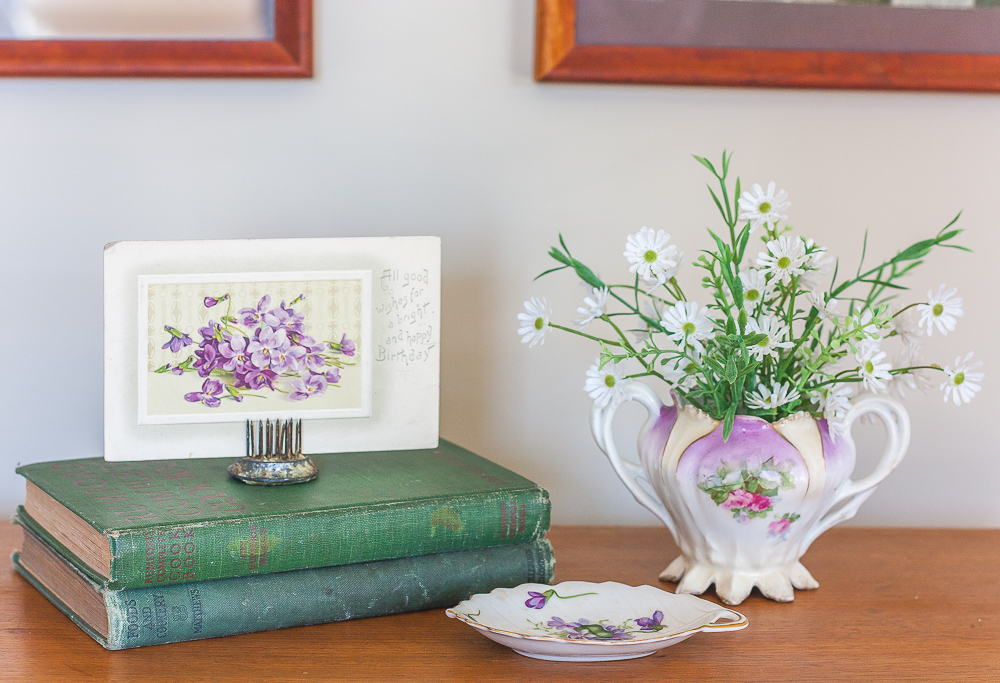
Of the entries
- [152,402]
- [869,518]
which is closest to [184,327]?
[152,402]

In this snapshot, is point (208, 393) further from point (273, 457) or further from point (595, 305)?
point (595, 305)

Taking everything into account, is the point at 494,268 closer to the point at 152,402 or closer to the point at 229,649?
the point at 152,402

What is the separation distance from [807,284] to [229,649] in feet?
1.75

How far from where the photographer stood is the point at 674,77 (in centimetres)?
98

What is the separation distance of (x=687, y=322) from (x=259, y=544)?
376 millimetres

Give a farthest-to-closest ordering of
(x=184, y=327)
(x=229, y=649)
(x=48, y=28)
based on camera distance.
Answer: (x=48, y=28), (x=184, y=327), (x=229, y=649)

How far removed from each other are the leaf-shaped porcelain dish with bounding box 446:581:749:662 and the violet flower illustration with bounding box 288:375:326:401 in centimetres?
23

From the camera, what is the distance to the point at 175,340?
753 millimetres

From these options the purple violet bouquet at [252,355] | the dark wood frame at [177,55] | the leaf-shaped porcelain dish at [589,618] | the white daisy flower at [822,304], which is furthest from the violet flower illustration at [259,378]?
the white daisy flower at [822,304]

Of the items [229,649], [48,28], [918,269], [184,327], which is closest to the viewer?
[229,649]

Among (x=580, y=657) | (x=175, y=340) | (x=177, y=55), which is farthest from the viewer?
(x=177, y=55)

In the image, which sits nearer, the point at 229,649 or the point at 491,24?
the point at 229,649

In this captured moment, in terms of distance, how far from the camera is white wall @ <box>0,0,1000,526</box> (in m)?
0.96

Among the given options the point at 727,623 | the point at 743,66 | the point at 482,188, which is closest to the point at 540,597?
the point at 727,623
